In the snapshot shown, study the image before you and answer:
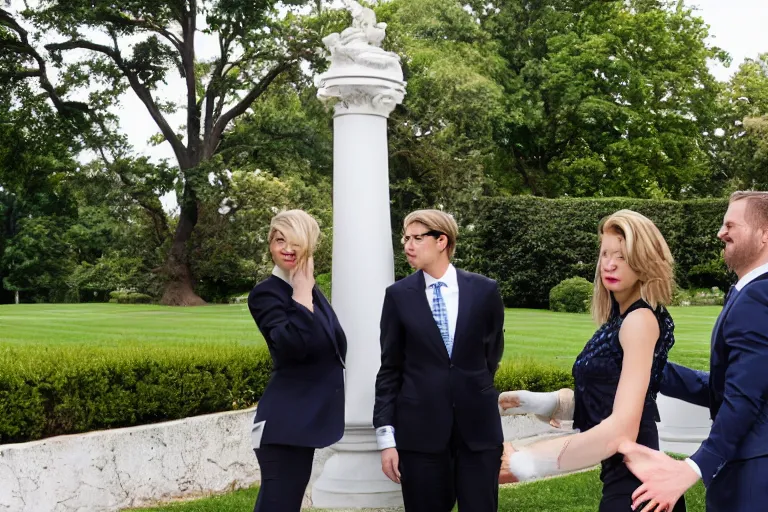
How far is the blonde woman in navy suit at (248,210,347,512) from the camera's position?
371 cm

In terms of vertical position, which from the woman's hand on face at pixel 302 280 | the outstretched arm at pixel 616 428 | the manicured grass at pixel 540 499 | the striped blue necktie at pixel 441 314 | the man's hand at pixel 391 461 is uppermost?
the woman's hand on face at pixel 302 280

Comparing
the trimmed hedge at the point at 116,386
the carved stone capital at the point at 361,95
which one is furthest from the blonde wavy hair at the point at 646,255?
the trimmed hedge at the point at 116,386

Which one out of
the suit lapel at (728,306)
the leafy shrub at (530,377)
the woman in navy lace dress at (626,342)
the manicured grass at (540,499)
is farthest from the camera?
the leafy shrub at (530,377)

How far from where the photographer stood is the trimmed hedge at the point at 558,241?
25.3 metres

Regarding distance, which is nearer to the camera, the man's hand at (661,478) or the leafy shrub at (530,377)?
the man's hand at (661,478)

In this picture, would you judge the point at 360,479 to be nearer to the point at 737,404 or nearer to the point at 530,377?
the point at 530,377

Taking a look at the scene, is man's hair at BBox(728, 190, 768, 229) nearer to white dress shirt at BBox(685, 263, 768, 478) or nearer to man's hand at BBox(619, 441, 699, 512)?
white dress shirt at BBox(685, 263, 768, 478)

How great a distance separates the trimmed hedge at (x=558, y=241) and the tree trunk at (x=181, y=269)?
8.27 m

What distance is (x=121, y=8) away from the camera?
25.2 meters

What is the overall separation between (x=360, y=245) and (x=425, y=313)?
7.75 feet

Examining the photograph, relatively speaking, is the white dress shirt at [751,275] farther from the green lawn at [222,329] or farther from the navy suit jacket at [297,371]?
the green lawn at [222,329]

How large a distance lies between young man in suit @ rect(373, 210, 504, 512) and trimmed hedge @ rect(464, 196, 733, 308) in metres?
21.6

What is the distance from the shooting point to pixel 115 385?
263 inches

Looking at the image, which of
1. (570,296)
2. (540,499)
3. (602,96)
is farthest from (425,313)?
(602,96)
